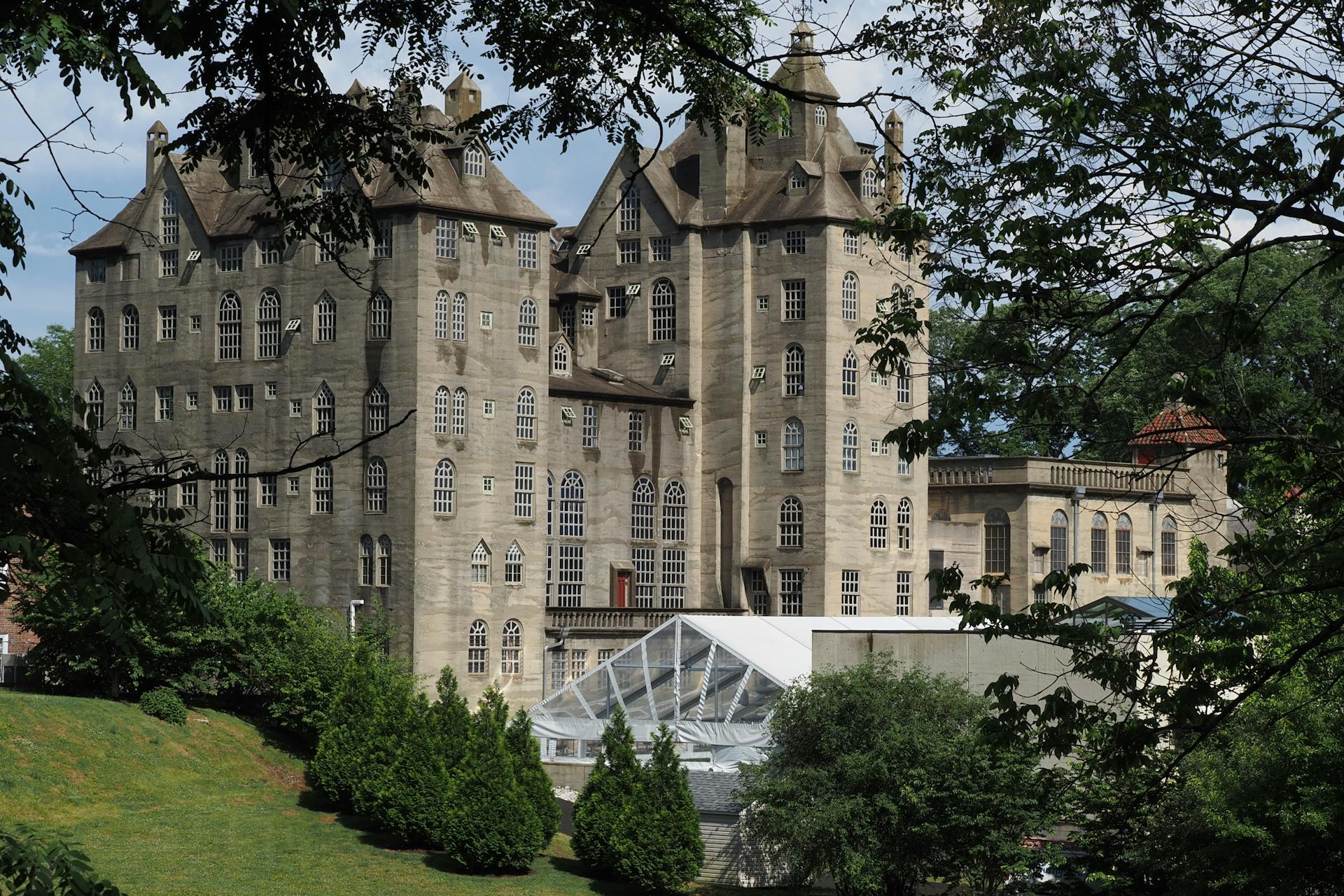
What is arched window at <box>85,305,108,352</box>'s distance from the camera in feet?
244

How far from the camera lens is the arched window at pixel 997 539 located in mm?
78812

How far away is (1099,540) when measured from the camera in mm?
80938

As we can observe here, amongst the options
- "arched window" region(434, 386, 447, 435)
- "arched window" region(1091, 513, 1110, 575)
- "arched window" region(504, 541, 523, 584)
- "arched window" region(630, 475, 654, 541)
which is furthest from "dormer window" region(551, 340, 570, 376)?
"arched window" region(1091, 513, 1110, 575)

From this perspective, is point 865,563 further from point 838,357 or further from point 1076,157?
point 1076,157

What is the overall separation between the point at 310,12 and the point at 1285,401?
9.26 meters

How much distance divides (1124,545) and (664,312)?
2304 centimetres

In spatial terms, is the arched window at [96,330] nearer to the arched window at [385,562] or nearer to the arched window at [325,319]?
the arched window at [325,319]

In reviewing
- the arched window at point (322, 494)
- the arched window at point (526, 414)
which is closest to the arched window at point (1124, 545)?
the arched window at point (526, 414)

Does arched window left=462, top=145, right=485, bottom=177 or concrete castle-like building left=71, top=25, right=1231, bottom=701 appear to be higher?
arched window left=462, top=145, right=485, bottom=177

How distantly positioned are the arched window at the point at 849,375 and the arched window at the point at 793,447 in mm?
2224

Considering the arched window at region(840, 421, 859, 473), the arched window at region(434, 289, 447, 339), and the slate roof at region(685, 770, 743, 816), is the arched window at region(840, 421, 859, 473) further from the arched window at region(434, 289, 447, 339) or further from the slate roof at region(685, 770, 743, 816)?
the slate roof at region(685, 770, 743, 816)

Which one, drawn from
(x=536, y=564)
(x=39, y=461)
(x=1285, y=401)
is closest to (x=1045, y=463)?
(x=536, y=564)

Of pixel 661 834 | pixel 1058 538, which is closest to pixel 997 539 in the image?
pixel 1058 538

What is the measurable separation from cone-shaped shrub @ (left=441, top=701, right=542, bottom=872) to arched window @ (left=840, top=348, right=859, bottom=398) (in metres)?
27.0
